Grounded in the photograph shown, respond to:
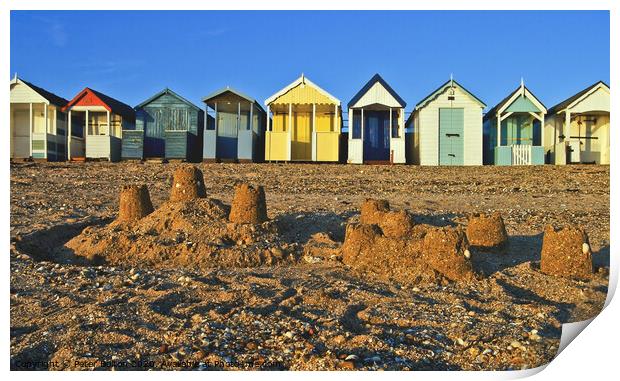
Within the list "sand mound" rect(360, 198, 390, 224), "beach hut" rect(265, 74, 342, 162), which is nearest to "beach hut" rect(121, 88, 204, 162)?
"beach hut" rect(265, 74, 342, 162)

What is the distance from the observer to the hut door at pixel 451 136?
23.2 meters

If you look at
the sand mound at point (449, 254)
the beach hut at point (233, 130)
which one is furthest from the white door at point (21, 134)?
the sand mound at point (449, 254)

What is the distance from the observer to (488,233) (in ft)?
31.5

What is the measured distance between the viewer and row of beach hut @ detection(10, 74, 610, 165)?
23.0 metres

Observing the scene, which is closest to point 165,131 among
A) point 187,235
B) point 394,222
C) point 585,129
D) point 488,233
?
point 187,235

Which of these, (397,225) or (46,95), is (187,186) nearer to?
(397,225)

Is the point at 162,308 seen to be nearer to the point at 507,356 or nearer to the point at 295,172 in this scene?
the point at 507,356

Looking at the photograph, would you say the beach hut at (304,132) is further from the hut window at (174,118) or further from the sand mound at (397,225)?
the sand mound at (397,225)

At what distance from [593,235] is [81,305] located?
8873mm

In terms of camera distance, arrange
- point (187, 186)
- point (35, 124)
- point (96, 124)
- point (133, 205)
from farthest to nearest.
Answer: point (96, 124), point (35, 124), point (187, 186), point (133, 205)

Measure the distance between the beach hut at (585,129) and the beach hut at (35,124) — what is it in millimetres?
20435

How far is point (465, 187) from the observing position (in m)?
16.7

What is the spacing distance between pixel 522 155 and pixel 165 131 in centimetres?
1446

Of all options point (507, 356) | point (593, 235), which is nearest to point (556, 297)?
point (507, 356)
